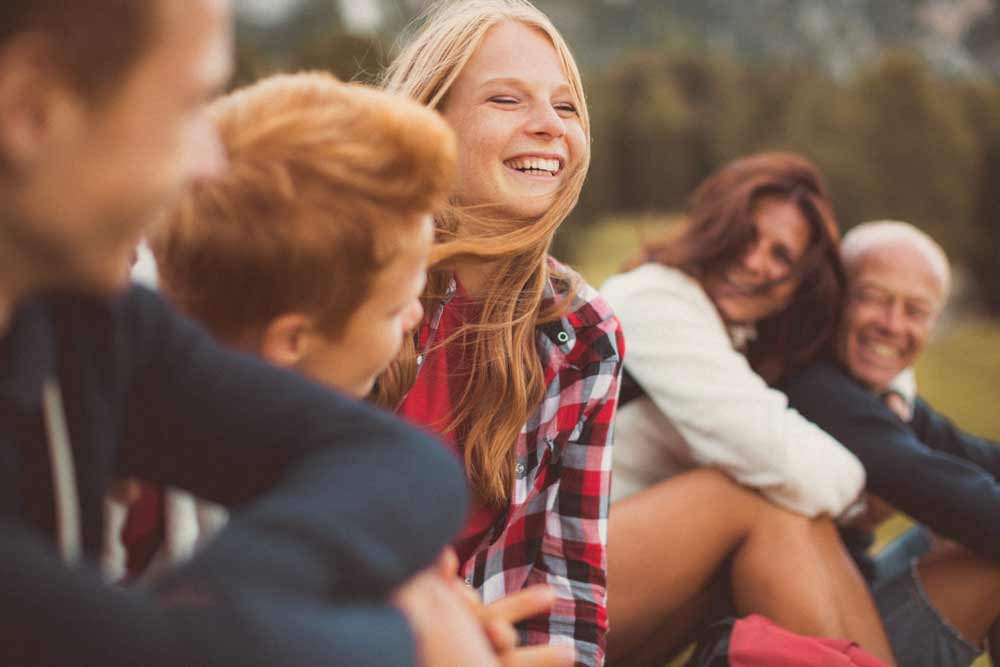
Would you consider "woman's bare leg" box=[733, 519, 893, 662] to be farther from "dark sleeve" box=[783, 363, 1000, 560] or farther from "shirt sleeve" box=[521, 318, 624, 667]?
"shirt sleeve" box=[521, 318, 624, 667]

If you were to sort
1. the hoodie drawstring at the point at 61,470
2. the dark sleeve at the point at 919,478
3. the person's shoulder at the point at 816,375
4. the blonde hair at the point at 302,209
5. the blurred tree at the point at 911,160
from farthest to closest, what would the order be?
1. the blurred tree at the point at 911,160
2. the person's shoulder at the point at 816,375
3. the dark sleeve at the point at 919,478
4. the blonde hair at the point at 302,209
5. the hoodie drawstring at the point at 61,470

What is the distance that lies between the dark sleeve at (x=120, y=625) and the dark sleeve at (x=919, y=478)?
2.11 meters

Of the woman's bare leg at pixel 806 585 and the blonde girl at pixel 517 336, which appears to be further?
the woman's bare leg at pixel 806 585

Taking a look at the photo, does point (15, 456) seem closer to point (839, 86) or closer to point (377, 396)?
point (377, 396)

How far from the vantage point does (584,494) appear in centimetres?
205

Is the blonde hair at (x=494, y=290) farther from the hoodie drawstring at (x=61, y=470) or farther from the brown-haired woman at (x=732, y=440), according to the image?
the hoodie drawstring at (x=61, y=470)

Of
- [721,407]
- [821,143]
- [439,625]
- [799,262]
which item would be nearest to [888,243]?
[799,262]

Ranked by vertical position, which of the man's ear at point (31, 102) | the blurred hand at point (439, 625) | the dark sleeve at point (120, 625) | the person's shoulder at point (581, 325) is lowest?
the person's shoulder at point (581, 325)

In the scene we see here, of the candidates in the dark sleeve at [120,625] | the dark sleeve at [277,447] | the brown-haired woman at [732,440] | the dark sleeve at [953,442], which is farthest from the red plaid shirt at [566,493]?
the dark sleeve at [953,442]

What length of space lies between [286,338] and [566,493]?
0.99m

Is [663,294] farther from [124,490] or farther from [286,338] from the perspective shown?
[124,490]

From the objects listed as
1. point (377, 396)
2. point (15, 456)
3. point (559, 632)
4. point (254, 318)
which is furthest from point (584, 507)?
point (15, 456)

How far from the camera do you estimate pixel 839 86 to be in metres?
8.02

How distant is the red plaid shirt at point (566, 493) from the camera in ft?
6.48
